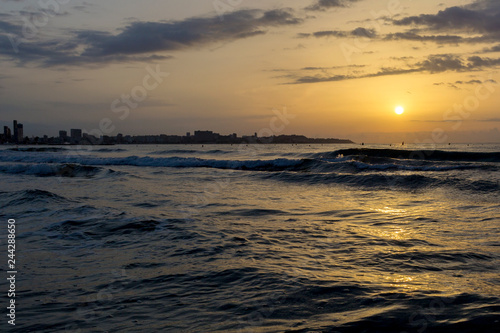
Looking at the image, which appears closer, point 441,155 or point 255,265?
point 255,265

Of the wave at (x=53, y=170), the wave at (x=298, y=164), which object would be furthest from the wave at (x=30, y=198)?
the wave at (x=298, y=164)

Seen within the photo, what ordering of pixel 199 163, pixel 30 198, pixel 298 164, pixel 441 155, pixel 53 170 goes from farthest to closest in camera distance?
pixel 199 163 < pixel 441 155 < pixel 298 164 < pixel 53 170 < pixel 30 198

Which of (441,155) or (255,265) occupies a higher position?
→ (441,155)

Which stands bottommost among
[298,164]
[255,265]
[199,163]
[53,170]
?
[255,265]

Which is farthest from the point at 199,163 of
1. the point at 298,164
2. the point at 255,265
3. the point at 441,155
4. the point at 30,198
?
the point at 255,265

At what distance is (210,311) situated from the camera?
4.34 m

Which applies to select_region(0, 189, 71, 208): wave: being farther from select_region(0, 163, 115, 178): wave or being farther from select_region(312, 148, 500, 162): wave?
select_region(312, 148, 500, 162): wave

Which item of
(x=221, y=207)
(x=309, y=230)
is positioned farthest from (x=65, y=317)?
(x=221, y=207)

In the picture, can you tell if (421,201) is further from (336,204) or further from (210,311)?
(210,311)

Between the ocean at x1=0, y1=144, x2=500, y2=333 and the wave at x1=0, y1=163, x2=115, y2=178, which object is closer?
the ocean at x1=0, y1=144, x2=500, y2=333

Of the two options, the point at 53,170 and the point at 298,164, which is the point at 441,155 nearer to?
the point at 298,164

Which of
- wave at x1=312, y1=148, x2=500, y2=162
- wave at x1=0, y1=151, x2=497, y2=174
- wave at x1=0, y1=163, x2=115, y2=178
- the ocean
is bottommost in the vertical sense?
the ocean

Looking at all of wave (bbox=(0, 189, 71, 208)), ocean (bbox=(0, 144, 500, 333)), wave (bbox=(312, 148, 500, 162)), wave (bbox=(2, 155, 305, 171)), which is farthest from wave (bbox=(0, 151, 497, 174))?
wave (bbox=(0, 189, 71, 208))

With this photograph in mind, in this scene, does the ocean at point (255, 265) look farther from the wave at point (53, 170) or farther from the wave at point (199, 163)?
the wave at point (199, 163)
